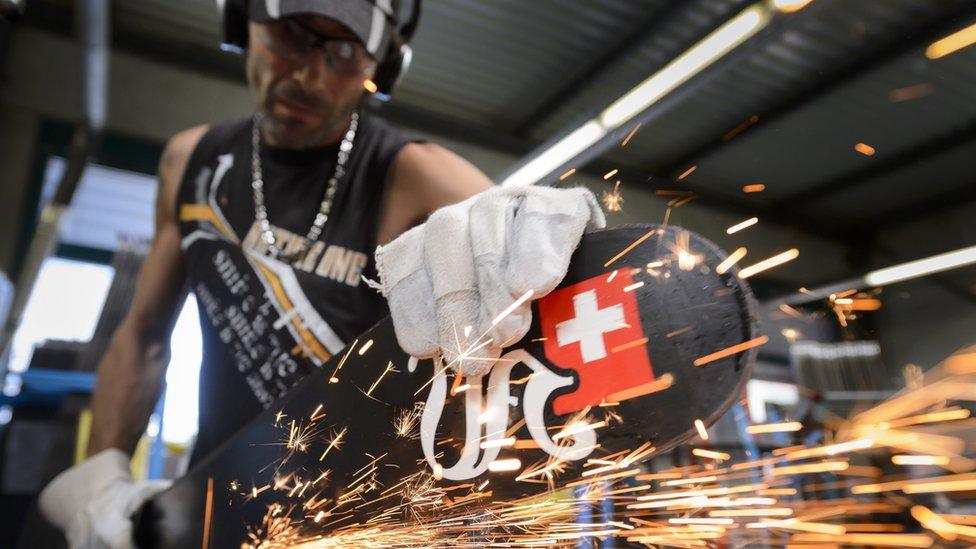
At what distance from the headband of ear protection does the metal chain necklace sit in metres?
0.12

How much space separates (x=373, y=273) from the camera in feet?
4.21

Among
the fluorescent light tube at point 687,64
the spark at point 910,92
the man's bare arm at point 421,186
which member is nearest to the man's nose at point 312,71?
the man's bare arm at point 421,186

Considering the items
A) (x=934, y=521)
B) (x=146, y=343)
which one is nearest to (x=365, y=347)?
(x=146, y=343)

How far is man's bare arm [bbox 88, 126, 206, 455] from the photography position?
1.58 meters

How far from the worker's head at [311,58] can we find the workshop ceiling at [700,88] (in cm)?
146

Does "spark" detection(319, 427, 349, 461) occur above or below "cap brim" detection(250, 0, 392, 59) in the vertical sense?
below

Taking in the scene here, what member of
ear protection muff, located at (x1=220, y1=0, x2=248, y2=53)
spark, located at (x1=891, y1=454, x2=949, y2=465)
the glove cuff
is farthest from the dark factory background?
ear protection muff, located at (x1=220, y1=0, x2=248, y2=53)

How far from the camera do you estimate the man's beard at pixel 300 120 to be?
1.34 m

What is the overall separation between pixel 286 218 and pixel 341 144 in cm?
20

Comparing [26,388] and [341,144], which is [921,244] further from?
[26,388]

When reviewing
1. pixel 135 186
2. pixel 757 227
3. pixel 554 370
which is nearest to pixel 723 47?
pixel 554 370

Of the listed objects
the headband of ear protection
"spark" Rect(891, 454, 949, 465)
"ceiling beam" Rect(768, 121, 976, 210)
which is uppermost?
"ceiling beam" Rect(768, 121, 976, 210)

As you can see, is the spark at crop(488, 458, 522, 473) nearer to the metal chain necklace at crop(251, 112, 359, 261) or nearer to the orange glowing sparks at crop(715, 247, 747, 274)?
the orange glowing sparks at crop(715, 247, 747, 274)

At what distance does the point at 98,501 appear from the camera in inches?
51.1
